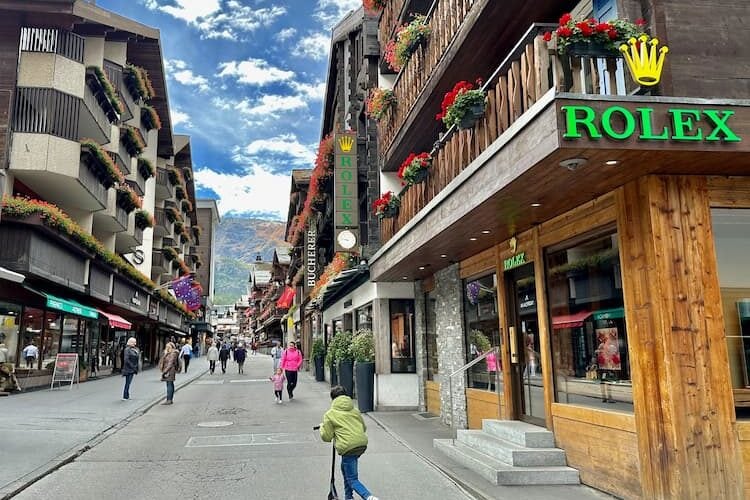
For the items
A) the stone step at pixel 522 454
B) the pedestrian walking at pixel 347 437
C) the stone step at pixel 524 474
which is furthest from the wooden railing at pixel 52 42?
the stone step at pixel 524 474

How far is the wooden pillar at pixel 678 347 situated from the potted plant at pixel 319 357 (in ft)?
72.2

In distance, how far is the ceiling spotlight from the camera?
19.2ft

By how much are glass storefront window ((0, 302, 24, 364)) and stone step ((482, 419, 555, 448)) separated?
16196mm

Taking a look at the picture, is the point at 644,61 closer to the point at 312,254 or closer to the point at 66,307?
the point at 66,307

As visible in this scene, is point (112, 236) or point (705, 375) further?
point (112, 236)

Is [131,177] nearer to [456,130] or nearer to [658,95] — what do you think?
[456,130]

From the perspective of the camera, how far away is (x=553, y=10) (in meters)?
8.89

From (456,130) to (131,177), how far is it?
29470 millimetres

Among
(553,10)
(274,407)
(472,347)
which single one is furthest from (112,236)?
(553,10)

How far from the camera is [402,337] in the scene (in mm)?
16359

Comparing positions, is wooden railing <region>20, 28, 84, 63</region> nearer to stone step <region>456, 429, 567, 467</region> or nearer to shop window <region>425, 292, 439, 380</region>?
shop window <region>425, 292, 439, 380</region>

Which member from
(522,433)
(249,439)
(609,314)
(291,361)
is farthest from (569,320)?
(291,361)

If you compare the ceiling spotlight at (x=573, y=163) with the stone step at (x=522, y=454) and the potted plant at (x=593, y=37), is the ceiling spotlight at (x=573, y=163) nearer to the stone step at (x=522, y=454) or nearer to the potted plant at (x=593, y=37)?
the potted plant at (x=593, y=37)

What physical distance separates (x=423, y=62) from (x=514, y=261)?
5.64m
